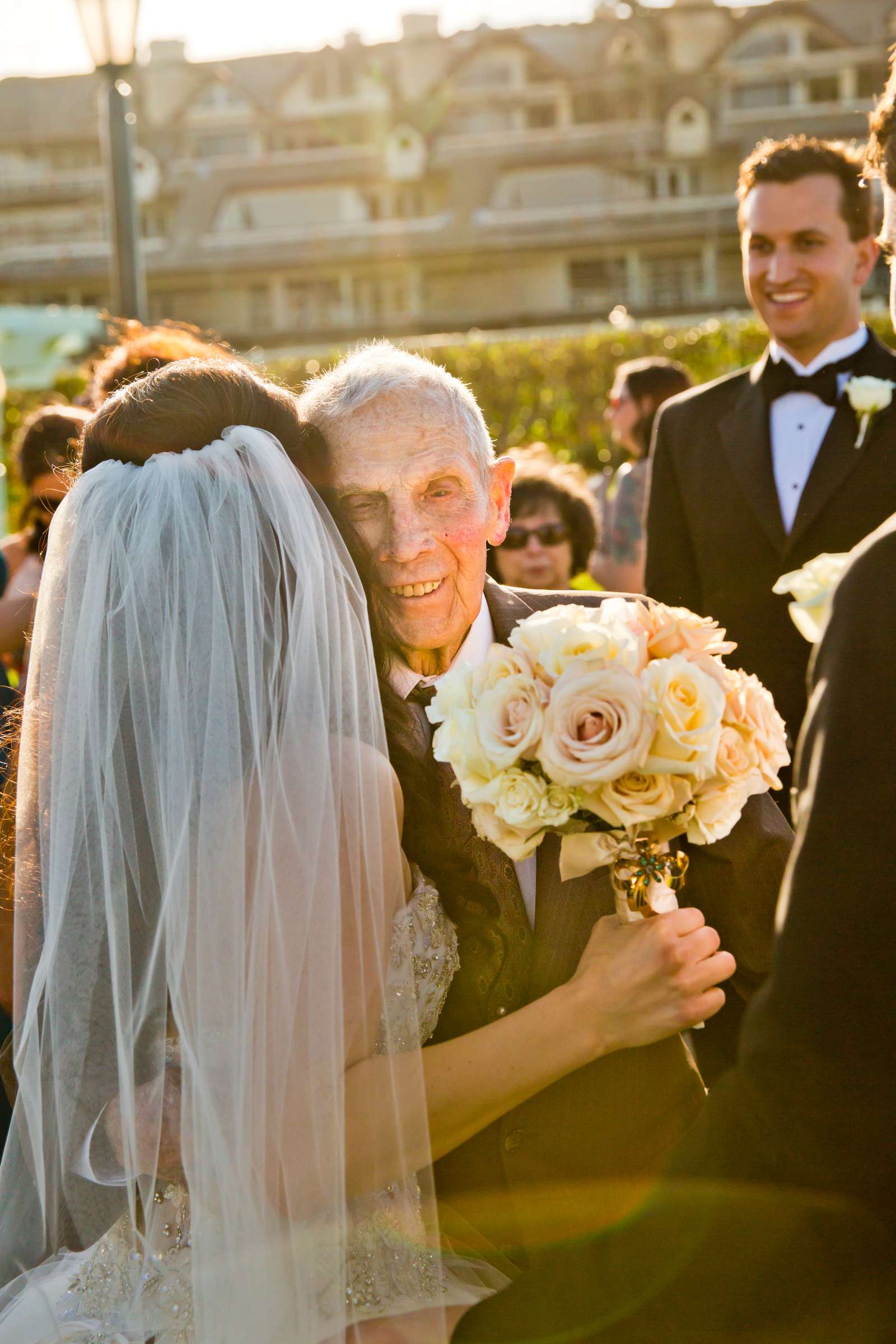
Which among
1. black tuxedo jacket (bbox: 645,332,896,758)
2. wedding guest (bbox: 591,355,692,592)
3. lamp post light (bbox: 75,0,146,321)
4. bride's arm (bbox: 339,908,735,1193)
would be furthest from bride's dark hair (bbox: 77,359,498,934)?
lamp post light (bbox: 75,0,146,321)

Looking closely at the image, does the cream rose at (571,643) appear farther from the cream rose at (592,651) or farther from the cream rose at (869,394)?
the cream rose at (869,394)

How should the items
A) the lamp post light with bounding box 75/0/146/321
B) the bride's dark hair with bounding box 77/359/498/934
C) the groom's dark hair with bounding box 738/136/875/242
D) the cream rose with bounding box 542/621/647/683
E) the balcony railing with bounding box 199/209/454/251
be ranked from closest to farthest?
1. the cream rose with bounding box 542/621/647/683
2. the bride's dark hair with bounding box 77/359/498/934
3. the groom's dark hair with bounding box 738/136/875/242
4. the lamp post light with bounding box 75/0/146/321
5. the balcony railing with bounding box 199/209/454/251

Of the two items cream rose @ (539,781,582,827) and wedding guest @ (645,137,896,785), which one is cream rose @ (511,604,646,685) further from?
wedding guest @ (645,137,896,785)

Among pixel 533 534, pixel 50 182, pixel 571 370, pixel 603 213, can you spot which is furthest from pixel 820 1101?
pixel 50 182

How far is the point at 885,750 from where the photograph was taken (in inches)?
46.4

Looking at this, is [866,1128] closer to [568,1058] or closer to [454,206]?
[568,1058]

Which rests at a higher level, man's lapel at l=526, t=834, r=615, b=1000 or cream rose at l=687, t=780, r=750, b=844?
cream rose at l=687, t=780, r=750, b=844

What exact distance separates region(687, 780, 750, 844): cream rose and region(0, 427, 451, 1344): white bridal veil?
53 centimetres

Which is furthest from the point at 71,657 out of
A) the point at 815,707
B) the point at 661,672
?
the point at 815,707

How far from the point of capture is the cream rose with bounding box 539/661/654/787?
1.79 metres

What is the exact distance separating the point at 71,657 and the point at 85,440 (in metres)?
0.45

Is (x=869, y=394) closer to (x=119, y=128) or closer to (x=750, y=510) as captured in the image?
(x=750, y=510)

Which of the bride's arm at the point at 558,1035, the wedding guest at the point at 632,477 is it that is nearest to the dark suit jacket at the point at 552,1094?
the bride's arm at the point at 558,1035

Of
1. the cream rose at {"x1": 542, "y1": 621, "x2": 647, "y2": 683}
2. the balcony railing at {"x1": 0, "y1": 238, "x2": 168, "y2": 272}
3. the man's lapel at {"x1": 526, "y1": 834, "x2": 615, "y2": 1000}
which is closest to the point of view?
the cream rose at {"x1": 542, "y1": 621, "x2": 647, "y2": 683}
